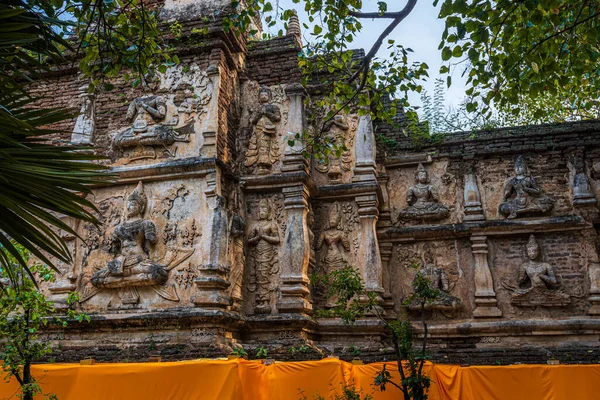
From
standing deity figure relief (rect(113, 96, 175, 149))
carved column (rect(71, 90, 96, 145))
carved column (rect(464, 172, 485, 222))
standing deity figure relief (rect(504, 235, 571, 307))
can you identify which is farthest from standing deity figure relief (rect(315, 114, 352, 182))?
carved column (rect(71, 90, 96, 145))

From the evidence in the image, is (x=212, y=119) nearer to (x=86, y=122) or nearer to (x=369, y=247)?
(x=86, y=122)

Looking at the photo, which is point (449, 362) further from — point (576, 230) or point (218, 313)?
point (218, 313)

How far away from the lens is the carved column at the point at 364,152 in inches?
353

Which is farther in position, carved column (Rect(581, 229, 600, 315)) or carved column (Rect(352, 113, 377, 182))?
carved column (Rect(352, 113, 377, 182))

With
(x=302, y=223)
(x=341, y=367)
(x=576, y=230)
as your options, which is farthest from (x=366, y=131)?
(x=341, y=367)

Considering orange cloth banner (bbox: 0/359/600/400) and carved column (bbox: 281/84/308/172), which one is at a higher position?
carved column (bbox: 281/84/308/172)

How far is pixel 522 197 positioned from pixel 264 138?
462cm

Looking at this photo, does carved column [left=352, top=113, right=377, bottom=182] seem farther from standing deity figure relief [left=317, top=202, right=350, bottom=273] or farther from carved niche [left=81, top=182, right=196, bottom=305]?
carved niche [left=81, top=182, right=196, bottom=305]

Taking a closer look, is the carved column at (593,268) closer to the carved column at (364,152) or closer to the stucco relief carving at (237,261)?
the carved column at (364,152)

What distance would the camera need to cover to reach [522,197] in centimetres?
901

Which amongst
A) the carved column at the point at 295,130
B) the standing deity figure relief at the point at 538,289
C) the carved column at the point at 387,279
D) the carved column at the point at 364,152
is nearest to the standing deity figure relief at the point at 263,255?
the carved column at the point at 295,130

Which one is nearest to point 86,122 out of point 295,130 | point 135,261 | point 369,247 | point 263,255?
point 135,261

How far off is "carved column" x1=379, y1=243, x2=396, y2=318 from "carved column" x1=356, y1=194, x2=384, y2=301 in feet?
1.03

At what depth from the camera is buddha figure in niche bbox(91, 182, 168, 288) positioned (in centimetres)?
779
